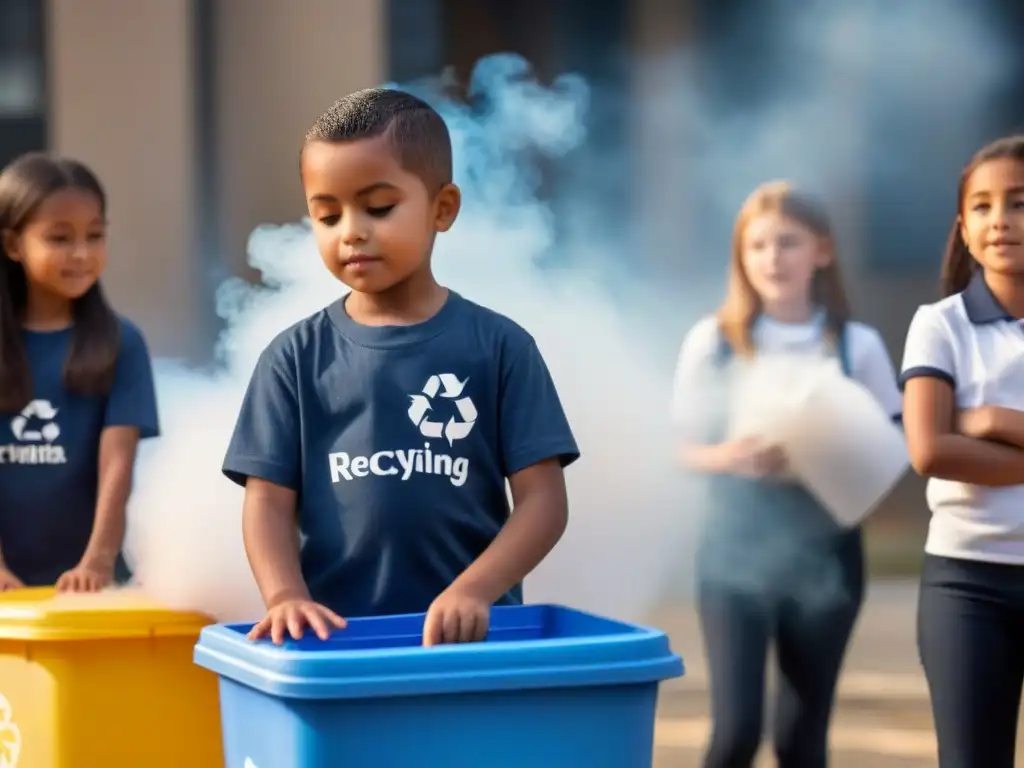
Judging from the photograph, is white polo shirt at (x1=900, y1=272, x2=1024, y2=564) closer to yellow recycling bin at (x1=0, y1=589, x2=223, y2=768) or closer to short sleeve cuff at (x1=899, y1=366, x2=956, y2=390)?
short sleeve cuff at (x1=899, y1=366, x2=956, y2=390)

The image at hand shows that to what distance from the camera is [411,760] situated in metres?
2.09

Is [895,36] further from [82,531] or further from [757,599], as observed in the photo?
[82,531]

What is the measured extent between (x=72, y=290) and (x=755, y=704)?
5.02ft

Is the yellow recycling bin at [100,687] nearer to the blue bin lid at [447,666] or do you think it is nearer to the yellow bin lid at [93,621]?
the yellow bin lid at [93,621]

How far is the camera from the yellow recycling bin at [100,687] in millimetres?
2756

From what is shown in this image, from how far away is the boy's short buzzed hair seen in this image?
2564 mm

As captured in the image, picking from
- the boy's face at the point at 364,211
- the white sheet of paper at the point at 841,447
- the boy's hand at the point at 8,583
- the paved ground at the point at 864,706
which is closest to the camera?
the boy's face at the point at 364,211

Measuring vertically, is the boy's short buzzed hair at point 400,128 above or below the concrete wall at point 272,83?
below

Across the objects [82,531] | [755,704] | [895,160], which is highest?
[895,160]

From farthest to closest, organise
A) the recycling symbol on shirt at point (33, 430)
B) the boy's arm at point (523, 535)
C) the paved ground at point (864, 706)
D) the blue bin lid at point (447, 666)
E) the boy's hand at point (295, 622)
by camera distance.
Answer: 1. the paved ground at point (864, 706)
2. the recycling symbol on shirt at point (33, 430)
3. the boy's arm at point (523, 535)
4. the boy's hand at point (295, 622)
5. the blue bin lid at point (447, 666)

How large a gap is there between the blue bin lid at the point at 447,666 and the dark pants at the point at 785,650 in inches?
65.5

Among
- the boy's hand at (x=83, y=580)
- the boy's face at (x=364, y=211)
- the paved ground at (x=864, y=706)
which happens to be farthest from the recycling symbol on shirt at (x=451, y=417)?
the paved ground at (x=864, y=706)

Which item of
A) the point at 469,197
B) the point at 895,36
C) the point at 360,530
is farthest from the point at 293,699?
the point at 895,36

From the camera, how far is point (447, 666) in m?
2.08
